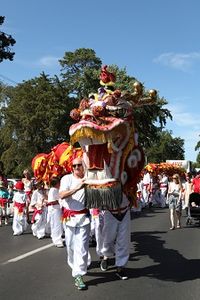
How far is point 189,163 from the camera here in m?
48.5

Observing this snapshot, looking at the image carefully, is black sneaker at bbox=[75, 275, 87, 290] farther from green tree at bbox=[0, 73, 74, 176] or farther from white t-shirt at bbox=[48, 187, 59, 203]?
green tree at bbox=[0, 73, 74, 176]

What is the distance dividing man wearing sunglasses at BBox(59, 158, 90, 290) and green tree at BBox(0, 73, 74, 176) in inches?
1466

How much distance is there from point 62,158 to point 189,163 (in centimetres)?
3942

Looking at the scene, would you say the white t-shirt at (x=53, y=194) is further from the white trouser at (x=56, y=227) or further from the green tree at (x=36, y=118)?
the green tree at (x=36, y=118)

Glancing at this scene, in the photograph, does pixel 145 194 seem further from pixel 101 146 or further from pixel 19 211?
pixel 101 146

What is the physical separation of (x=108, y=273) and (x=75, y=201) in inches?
56.7

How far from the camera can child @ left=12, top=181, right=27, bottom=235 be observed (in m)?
13.4

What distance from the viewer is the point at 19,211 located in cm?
1350

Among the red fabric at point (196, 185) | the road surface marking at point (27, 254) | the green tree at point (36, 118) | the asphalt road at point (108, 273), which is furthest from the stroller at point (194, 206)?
the green tree at point (36, 118)

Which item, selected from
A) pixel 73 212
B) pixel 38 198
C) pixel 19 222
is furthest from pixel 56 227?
pixel 73 212

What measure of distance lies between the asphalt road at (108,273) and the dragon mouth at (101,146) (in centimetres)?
146

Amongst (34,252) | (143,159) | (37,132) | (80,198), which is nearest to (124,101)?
(143,159)

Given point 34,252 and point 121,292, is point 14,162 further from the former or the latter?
point 121,292

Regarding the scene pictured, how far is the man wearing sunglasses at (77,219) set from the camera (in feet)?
22.0
